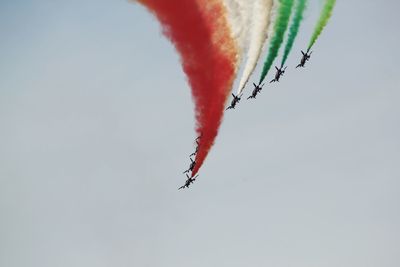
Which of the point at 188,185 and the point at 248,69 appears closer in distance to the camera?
the point at 248,69

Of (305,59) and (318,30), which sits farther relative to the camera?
(305,59)

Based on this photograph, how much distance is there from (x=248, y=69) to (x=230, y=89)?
155 centimetres

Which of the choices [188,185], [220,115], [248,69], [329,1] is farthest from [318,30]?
[188,185]

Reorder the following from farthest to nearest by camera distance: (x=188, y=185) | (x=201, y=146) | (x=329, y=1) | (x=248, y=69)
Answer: (x=188, y=185) → (x=201, y=146) → (x=248, y=69) → (x=329, y=1)

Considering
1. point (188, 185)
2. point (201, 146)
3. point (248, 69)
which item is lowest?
point (188, 185)

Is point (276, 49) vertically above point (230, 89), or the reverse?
point (276, 49)

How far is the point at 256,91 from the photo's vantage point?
3875 centimetres

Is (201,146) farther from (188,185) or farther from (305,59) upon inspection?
(305,59)

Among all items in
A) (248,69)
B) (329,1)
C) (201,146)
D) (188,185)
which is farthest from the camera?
(188,185)

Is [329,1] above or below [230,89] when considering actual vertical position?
above

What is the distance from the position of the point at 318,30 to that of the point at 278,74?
9.19m

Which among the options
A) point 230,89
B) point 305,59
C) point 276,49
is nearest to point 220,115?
point 230,89

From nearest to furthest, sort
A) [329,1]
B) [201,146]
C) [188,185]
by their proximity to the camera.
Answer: [329,1], [201,146], [188,185]

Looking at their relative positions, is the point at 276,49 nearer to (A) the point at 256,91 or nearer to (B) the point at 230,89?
(B) the point at 230,89
